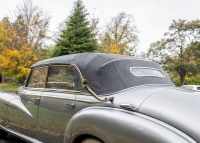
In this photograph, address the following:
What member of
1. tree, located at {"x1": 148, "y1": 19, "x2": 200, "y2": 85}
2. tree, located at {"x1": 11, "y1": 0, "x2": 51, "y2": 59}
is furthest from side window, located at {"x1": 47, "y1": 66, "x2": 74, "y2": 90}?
tree, located at {"x1": 148, "y1": 19, "x2": 200, "y2": 85}

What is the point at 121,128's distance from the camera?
193 cm

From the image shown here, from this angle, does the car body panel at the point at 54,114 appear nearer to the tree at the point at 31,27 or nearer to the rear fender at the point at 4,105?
the rear fender at the point at 4,105

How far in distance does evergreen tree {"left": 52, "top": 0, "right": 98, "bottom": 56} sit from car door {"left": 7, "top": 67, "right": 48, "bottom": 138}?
13726mm

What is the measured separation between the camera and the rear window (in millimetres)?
2754

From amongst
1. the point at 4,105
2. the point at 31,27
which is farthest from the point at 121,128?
the point at 31,27

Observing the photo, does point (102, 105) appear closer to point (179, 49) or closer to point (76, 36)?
point (76, 36)

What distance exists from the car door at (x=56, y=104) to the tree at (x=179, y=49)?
27497 millimetres

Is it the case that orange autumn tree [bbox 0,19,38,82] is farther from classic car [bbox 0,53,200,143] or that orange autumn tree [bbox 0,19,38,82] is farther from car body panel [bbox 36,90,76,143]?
car body panel [bbox 36,90,76,143]

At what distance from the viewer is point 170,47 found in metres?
31.2

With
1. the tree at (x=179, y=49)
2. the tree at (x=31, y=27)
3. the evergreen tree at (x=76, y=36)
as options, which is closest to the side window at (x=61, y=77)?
the evergreen tree at (x=76, y=36)

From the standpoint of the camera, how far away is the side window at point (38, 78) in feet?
11.2

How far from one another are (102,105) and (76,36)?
651 inches

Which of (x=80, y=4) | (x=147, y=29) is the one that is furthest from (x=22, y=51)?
(x=147, y=29)

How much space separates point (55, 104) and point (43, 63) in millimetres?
870
